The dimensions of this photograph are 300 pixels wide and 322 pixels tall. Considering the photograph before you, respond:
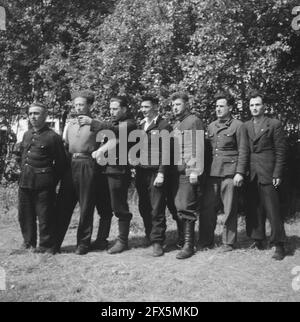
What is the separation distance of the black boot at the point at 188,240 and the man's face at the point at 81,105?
1898 mm

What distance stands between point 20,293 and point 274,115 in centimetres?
540

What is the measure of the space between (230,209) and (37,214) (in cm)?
249

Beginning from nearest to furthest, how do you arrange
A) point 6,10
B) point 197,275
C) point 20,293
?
point 20,293, point 197,275, point 6,10

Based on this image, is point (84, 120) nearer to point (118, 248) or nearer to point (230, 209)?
point (118, 248)

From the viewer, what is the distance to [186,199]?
5.62 metres

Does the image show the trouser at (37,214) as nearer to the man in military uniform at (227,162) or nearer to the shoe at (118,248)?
the shoe at (118,248)

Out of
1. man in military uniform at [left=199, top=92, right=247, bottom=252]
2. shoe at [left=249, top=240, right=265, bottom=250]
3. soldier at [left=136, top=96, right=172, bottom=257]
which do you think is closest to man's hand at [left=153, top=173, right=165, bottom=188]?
soldier at [left=136, top=96, right=172, bottom=257]

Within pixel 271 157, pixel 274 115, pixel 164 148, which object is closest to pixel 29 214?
pixel 164 148

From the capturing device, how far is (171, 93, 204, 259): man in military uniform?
18.4ft

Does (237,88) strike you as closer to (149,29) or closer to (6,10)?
(149,29)

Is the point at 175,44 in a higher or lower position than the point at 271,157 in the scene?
higher

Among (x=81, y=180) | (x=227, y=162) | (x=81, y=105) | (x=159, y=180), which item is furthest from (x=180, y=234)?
(x=81, y=105)

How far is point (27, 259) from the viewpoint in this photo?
5.62 m

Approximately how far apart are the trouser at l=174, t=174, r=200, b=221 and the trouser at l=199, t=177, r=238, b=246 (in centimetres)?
36
